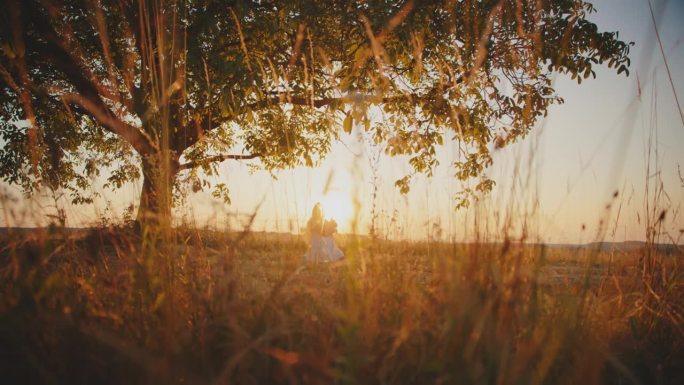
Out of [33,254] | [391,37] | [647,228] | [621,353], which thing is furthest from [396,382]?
[391,37]

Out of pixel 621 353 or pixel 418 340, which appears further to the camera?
pixel 621 353

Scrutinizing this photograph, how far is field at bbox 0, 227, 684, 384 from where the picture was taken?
3.77 ft

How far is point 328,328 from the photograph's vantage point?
1386 mm

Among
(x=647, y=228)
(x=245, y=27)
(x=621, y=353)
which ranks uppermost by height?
(x=245, y=27)

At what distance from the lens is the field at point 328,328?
45.2 inches

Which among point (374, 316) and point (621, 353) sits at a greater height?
point (374, 316)

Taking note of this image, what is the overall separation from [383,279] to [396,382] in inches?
20.3

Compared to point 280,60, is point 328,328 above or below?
below

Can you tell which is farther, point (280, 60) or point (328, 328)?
point (280, 60)

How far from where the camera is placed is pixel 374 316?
1.36m

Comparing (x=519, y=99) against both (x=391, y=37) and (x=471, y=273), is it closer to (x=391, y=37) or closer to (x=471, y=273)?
(x=391, y=37)

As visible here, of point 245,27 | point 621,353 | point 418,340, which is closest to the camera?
point 418,340

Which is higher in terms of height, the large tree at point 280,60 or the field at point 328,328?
the large tree at point 280,60

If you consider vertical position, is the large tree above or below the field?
above
